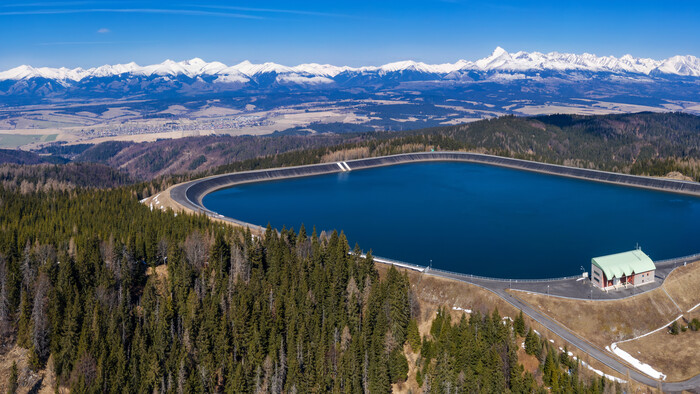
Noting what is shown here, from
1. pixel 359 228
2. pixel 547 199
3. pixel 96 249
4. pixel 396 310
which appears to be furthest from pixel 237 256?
pixel 547 199

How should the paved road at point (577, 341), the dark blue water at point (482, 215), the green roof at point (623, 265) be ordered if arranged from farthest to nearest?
1. the dark blue water at point (482, 215)
2. the green roof at point (623, 265)
3. the paved road at point (577, 341)

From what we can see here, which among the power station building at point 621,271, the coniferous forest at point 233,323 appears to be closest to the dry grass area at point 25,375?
the coniferous forest at point 233,323

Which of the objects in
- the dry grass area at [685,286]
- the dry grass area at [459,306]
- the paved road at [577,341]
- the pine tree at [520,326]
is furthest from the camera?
the dry grass area at [685,286]

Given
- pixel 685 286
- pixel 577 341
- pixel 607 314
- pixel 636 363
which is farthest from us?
pixel 685 286

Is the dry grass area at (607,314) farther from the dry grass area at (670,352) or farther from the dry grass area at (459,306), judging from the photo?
the dry grass area at (459,306)

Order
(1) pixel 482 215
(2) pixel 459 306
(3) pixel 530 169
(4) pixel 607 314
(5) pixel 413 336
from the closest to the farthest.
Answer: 1. (5) pixel 413 336
2. (4) pixel 607 314
3. (2) pixel 459 306
4. (1) pixel 482 215
5. (3) pixel 530 169

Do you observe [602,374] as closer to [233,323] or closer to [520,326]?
[520,326]

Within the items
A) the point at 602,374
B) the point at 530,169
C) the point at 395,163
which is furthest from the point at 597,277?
the point at 395,163
